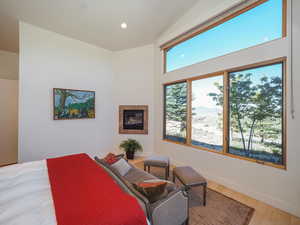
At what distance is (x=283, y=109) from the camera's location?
201cm

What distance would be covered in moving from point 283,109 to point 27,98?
4.88m

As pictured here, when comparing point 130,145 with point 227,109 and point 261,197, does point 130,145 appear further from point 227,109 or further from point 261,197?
point 261,197

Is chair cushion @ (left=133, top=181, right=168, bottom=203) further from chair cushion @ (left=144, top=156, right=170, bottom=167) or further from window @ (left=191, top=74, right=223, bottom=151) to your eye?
window @ (left=191, top=74, right=223, bottom=151)

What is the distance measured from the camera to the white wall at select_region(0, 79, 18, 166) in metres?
3.56

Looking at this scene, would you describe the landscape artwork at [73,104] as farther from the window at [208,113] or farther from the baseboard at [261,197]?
the baseboard at [261,197]

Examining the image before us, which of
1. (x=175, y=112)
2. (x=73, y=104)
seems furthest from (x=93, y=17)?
(x=175, y=112)

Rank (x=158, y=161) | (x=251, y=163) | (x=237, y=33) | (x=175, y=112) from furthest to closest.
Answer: (x=175, y=112) → (x=158, y=161) → (x=237, y=33) → (x=251, y=163)

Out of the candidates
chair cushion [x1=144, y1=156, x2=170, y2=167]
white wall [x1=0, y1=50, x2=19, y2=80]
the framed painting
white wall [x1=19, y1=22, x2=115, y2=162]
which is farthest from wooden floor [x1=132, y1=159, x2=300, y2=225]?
white wall [x1=0, y1=50, x2=19, y2=80]

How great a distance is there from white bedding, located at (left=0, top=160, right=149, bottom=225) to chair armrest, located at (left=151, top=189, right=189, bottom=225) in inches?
31.7

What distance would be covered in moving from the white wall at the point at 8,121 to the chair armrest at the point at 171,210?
4626mm

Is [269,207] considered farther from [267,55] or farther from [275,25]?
[275,25]

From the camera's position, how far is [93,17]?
2986mm

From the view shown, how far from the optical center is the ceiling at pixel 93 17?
2621 mm

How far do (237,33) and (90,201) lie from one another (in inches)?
137
